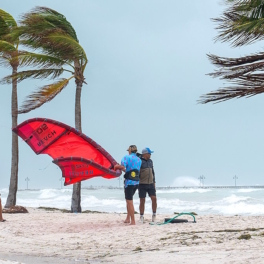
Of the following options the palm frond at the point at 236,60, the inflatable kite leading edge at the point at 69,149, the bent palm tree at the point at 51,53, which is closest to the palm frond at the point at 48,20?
the bent palm tree at the point at 51,53

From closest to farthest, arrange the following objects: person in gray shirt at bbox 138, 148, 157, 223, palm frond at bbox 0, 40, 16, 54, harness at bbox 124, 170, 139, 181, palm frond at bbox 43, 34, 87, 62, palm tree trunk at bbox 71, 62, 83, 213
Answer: harness at bbox 124, 170, 139, 181, person in gray shirt at bbox 138, 148, 157, 223, palm frond at bbox 43, 34, 87, 62, palm frond at bbox 0, 40, 16, 54, palm tree trunk at bbox 71, 62, 83, 213

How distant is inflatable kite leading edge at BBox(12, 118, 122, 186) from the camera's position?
10414 millimetres

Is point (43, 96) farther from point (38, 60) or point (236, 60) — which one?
point (236, 60)

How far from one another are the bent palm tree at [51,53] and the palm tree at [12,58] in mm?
561

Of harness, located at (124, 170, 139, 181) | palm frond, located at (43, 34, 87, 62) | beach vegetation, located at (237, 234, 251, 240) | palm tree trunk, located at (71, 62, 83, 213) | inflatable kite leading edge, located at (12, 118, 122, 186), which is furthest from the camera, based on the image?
palm tree trunk, located at (71, 62, 83, 213)

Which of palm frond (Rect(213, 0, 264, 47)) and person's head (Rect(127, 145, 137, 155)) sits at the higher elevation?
palm frond (Rect(213, 0, 264, 47))

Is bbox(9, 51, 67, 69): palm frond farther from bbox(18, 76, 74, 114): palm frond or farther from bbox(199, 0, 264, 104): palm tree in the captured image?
bbox(199, 0, 264, 104): palm tree

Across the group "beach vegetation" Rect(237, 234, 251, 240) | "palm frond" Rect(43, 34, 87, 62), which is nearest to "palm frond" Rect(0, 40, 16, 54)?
"palm frond" Rect(43, 34, 87, 62)

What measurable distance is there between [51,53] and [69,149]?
6.32 meters

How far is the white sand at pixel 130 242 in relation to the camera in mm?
7039

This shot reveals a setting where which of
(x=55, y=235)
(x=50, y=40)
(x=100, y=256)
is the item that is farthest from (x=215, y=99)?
(x=50, y=40)

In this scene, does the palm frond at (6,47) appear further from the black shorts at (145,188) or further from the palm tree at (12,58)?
the black shorts at (145,188)

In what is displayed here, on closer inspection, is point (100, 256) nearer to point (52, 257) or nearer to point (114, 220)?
point (52, 257)

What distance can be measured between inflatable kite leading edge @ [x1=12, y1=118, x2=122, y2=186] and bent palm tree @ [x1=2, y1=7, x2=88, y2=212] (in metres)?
5.05
